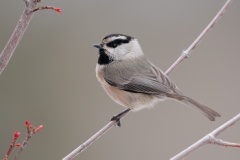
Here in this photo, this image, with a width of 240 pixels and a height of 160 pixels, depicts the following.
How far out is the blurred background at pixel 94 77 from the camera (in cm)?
540

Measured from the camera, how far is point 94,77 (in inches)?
245

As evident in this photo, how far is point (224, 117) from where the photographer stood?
5156 millimetres

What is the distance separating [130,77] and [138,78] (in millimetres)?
67

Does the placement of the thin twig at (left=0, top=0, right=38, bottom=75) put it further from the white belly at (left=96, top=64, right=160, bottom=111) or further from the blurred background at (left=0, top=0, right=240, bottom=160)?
the blurred background at (left=0, top=0, right=240, bottom=160)

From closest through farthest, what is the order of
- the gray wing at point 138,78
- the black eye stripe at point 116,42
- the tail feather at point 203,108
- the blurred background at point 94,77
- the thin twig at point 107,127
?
the thin twig at point 107,127, the tail feather at point 203,108, the gray wing at point 138,78, the black eye stripe at point 116,42, the blurred background at point 94,77

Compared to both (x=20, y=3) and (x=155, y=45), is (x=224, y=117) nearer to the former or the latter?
(x=155, y=45)

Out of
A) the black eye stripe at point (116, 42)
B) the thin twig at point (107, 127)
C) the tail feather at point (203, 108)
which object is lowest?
the tail feather at point (203, 108)

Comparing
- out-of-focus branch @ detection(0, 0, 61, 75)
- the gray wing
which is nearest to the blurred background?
the gray wing

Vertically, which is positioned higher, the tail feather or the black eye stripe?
the black eye stripe

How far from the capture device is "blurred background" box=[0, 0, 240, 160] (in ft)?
17.7

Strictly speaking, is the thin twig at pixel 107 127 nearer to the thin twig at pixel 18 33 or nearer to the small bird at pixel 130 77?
the small bird at pixel 130 77

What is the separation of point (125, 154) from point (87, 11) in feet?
7.62

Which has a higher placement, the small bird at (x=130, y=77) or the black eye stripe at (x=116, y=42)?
the black eye stripe at (x=116, y=42)

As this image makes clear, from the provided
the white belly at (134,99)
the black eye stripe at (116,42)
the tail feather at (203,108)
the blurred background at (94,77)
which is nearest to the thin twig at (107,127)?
the tail feather at (203,108)
